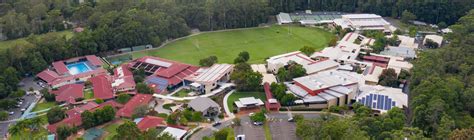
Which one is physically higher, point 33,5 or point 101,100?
point 33,5

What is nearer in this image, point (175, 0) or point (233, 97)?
point (233, 97)

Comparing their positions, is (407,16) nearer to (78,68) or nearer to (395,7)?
(395,7)

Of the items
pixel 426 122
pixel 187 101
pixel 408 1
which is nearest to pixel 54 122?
pixel 187 101

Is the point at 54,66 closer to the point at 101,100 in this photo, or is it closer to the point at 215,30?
the point at 101,100

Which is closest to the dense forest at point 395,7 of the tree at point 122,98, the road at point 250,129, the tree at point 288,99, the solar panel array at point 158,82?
the solar panel array at point 158,82

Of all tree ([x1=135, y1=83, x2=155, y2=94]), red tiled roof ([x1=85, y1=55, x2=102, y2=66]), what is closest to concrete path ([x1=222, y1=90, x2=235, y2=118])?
tree ([x1=135, y1=83, x2=155, y2=94])

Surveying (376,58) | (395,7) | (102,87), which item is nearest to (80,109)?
(102,87)

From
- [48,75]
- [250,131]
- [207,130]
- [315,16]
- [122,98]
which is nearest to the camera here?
[250,131]
